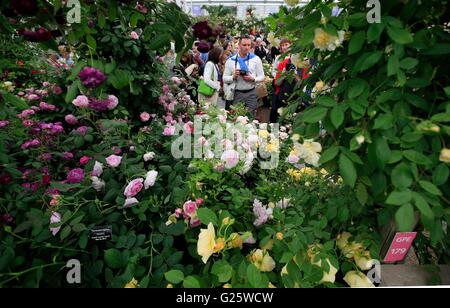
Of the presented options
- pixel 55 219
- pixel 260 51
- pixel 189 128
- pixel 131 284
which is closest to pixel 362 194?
pixel 131 284

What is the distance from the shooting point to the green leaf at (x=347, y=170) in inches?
32.0

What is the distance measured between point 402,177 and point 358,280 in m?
0.42

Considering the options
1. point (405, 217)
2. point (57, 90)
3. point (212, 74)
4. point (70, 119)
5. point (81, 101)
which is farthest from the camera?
point (212, 74)

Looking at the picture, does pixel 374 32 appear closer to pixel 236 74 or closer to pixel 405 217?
pixel 405 217

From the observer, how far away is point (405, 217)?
74 centimetres

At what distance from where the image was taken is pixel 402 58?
2.83ft

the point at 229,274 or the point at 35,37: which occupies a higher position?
the point at 35,37

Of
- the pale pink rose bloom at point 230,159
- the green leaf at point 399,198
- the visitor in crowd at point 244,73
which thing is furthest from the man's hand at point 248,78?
the green leaf at point 399,198

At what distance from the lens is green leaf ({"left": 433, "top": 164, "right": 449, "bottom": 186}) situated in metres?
0.80

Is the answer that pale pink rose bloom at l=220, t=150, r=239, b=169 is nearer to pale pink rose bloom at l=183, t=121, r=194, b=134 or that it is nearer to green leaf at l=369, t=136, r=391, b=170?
pale pink rose bloom at l=183, t=121, r=194, b=134

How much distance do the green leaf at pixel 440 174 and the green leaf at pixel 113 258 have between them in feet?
3.15
